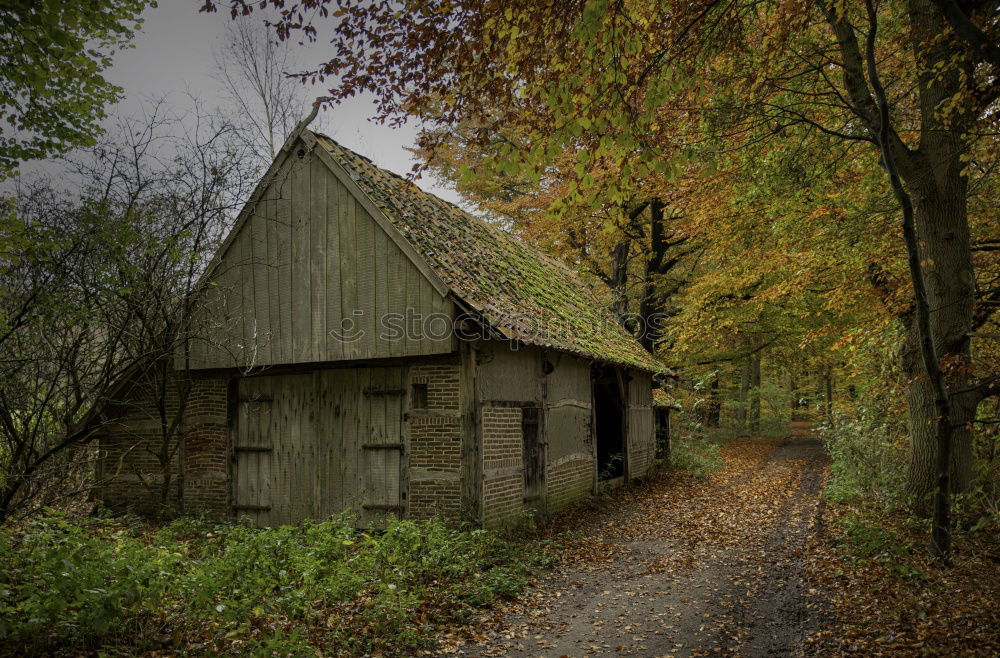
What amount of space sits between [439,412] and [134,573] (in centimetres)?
483

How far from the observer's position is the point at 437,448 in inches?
355

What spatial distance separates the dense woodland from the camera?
16.9ft

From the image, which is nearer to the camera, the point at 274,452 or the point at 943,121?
the point at 943,121

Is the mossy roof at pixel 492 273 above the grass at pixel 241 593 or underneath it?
above

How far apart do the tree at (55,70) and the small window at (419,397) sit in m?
5.15

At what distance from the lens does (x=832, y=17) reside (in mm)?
7176

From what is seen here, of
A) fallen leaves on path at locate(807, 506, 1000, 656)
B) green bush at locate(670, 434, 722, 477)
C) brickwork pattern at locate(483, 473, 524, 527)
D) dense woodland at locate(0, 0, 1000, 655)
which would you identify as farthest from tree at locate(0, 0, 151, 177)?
green bush at locate(670, 434, 722, 477)

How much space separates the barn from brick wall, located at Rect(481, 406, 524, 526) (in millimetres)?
36

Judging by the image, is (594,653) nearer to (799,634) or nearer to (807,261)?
(799,634)

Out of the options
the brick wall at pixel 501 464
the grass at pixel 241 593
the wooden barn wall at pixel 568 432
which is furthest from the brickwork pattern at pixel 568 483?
the grass at pixel 241 593

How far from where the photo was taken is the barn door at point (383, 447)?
9.30m

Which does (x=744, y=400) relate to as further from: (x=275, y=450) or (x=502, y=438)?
(x=275, y=450)

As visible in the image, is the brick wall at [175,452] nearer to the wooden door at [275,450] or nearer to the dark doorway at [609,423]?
the wooden door at [275,450]

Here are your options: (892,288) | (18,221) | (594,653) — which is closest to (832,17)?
(892,288)
